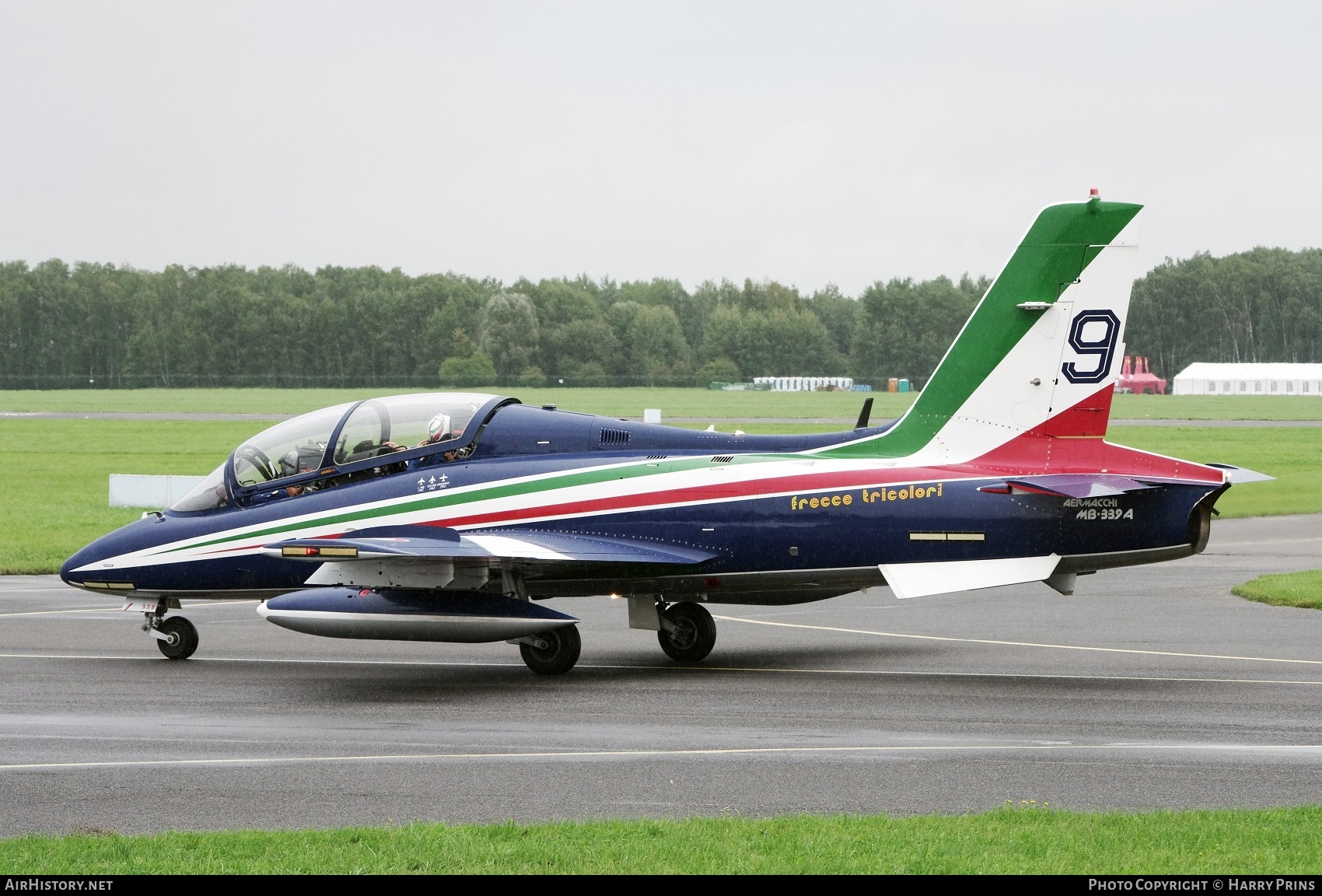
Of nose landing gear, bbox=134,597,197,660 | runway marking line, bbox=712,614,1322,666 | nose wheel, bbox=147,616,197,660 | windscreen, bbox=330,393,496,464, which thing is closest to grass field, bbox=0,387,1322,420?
runway marking line, bbox=712,614,1322,666

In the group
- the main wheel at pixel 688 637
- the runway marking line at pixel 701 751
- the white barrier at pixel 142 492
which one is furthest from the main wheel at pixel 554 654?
the white barrier at pixel 142 492

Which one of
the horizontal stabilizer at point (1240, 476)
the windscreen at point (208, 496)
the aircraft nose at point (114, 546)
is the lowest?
the aircraft nose at point (114, 546)

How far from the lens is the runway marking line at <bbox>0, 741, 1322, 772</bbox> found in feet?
35.4

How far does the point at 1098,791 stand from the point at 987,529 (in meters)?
4.76

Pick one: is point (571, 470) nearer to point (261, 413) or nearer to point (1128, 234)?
point (1128, 234)

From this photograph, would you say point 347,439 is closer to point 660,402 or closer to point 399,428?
point 399,428

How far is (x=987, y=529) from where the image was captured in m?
14.2

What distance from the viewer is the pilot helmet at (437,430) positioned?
15.7 meters

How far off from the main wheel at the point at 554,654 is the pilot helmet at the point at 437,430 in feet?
8.22

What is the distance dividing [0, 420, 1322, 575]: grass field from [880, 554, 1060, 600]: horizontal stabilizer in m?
16.6

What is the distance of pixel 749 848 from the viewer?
7957 millimetres

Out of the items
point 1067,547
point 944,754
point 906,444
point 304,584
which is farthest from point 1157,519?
point 304,584

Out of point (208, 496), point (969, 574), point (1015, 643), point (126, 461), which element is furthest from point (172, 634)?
point (126, 461)

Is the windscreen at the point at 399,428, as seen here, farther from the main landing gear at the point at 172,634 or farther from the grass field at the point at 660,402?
the grass field at the point at 660,402
